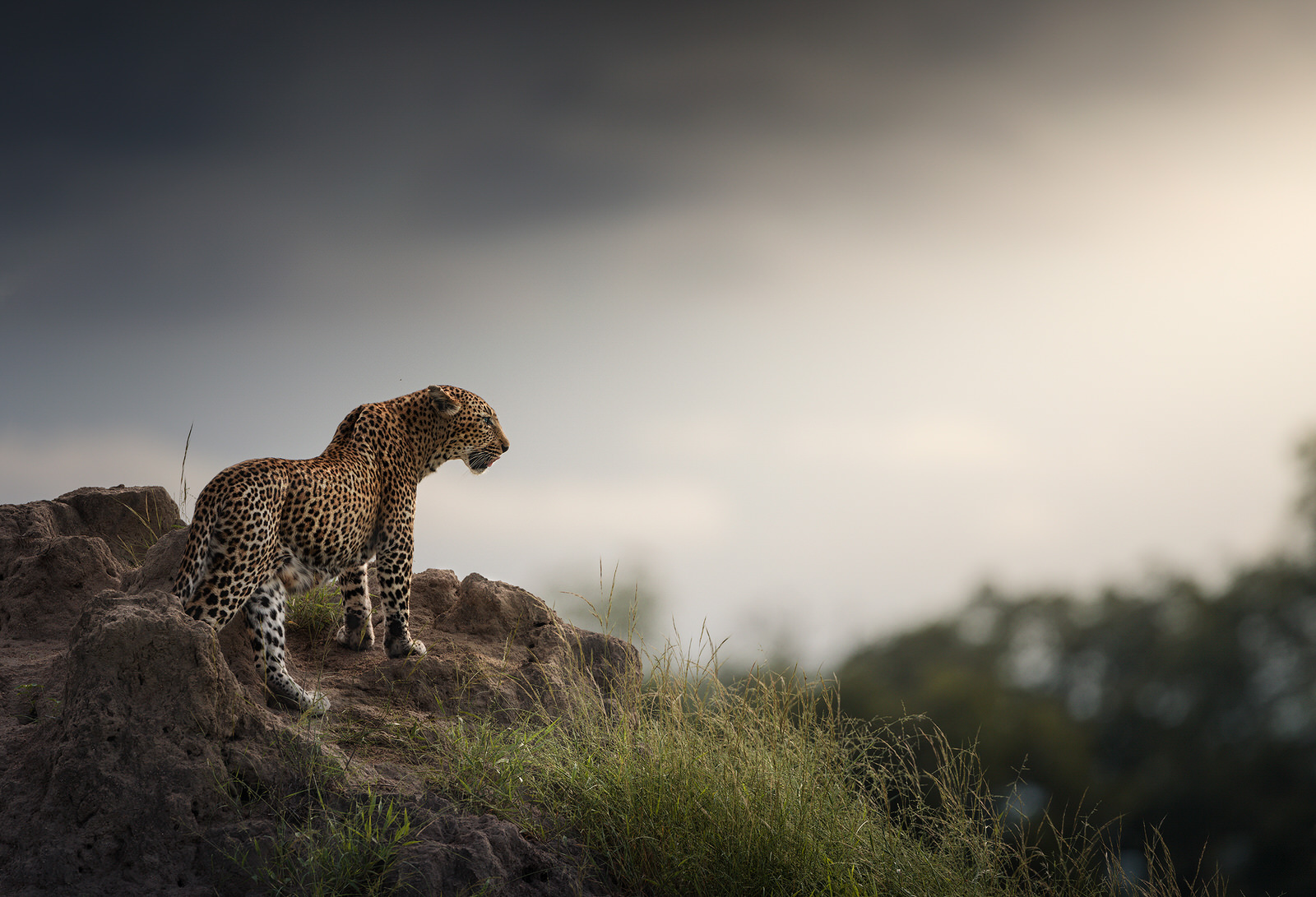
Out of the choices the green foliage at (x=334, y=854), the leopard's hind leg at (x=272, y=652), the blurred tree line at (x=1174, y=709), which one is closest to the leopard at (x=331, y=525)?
the leopard's hind leg at (x=272, y=652)

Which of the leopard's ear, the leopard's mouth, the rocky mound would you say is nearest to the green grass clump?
the rocky mound

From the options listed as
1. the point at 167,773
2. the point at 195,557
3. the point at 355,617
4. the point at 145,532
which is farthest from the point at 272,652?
the point at 145,532

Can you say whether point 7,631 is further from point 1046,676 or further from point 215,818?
point 1046,676

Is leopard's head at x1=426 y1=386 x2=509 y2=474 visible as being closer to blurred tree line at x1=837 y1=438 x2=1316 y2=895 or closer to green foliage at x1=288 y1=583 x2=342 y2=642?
green foliage at x1=288 y1=583 x2=342 y2=642

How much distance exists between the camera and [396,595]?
7160 millimetres

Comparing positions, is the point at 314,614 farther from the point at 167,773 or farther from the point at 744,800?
the point at 744,800

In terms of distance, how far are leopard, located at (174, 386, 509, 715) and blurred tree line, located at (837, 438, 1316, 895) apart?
1166 cm

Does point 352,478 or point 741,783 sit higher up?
point 352,478

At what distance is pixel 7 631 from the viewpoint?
7469 mm

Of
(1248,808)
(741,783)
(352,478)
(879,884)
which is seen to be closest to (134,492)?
(352,478)

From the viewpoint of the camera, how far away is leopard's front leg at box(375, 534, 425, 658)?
7.10 meters

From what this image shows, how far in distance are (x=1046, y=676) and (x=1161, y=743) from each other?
12.3 ft

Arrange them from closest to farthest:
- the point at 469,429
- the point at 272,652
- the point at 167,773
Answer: the point at 167,773, the point at 272,652, the point at 469,429

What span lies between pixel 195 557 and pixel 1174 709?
836 inches
